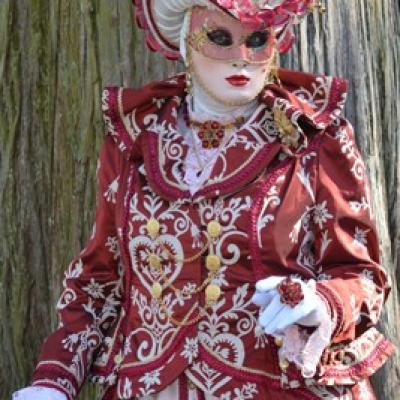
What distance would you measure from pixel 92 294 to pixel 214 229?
391mm

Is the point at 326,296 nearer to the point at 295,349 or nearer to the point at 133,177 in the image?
the point at 295,349

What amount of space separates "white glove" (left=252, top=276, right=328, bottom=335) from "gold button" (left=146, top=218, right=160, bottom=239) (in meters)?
0.32

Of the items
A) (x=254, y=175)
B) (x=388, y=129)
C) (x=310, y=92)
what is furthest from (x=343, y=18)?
(x=254, y=175)

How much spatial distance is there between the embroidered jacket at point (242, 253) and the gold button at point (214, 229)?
1 centimetres

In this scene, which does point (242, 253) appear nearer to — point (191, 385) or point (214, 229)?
point (214, 229)

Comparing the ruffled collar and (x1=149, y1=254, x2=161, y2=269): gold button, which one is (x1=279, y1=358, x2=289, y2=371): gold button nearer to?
(x1=149, y1=254, x2=161, y2=269): gold button

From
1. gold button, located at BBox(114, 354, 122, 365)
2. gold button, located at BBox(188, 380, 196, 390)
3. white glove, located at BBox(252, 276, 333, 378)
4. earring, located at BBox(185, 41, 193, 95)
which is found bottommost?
gold button, located at BBox(188, 380, 196, 390)

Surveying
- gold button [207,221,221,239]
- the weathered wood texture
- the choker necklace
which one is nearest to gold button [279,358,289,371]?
gold button [207,221,221,239]

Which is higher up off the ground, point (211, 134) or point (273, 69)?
point (273, 69)

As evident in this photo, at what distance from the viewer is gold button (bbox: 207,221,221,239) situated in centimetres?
245

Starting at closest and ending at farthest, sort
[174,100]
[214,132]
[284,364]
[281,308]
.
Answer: [281,308] → [284,364] → [214,132] → [174,100]

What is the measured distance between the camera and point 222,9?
2.52 metres

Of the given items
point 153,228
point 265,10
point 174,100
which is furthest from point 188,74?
point 153,228

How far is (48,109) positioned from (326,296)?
1.45m
